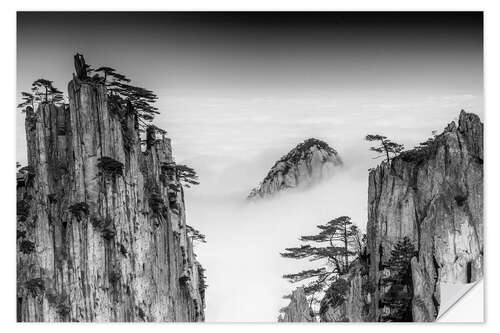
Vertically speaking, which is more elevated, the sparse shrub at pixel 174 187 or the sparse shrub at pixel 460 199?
the sparse shrub at pixel 174 187

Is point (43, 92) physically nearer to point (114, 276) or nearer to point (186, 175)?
point (186, 175)

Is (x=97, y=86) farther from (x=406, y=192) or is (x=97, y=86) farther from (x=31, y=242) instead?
(x=406, y=192)

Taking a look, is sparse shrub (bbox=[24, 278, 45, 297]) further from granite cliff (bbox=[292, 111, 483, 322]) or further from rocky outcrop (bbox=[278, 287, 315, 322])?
granite cliff (bbox=[292, 111, 483, 322])

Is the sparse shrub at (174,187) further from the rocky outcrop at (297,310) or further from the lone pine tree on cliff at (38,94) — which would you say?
the rocky outcrop at (297,310)

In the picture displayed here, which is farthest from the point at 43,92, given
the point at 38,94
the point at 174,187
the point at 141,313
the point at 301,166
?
the point at 301,166

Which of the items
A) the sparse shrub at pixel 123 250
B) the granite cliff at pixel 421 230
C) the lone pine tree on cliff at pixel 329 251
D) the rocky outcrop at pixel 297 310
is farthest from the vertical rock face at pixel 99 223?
the granite cliff at pixel 421 230

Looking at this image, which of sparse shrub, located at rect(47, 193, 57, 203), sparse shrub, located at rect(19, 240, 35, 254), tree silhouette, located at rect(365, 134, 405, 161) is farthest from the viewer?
sparse shrub, located at rect(47, 193, 57, 203)

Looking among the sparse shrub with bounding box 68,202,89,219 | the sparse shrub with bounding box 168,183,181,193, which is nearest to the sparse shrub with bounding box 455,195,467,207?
the sparse shrub with bounding box 168,183,181,193
